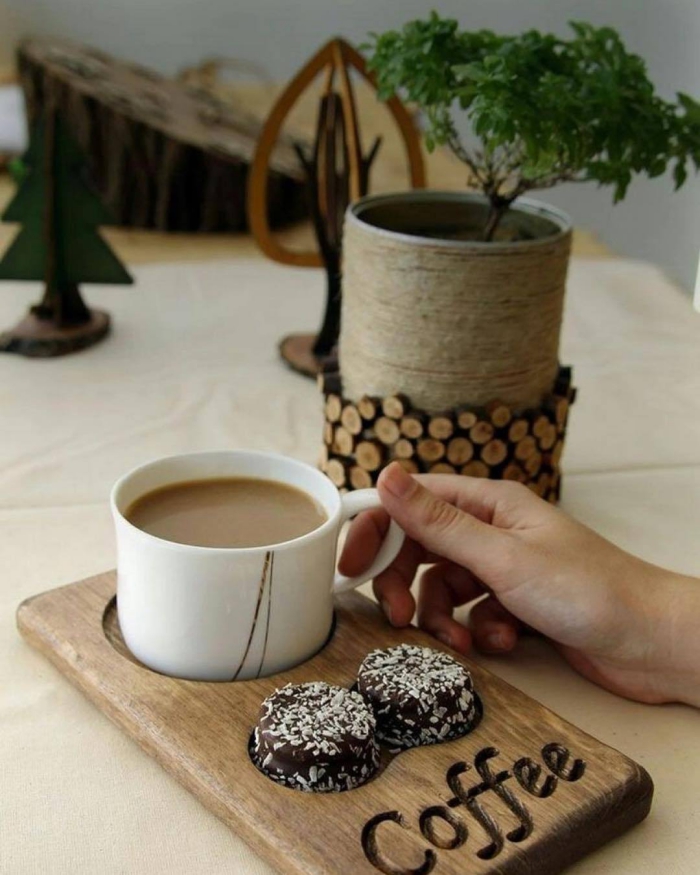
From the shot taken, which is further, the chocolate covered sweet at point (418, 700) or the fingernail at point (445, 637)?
the fingernail at point (445, 637)

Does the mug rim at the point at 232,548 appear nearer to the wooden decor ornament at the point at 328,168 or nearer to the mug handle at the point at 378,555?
the mug handle at the point at 378,555

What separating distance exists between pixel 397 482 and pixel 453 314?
23 centimetres

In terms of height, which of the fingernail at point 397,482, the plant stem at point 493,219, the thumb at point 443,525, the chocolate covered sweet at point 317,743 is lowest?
the chocolate covered sweet at point 317,743

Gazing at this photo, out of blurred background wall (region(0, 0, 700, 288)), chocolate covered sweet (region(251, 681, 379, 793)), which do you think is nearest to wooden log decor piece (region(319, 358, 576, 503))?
chocolate covered sweet (region(251, 681, 379, 793))

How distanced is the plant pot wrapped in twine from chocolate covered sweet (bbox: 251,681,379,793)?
Answer: 375 millimetres

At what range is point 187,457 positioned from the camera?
0.76 m

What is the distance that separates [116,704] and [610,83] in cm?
60

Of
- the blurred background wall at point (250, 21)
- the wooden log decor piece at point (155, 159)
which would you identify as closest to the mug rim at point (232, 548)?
the wooden log decor piece at point (155, 159)

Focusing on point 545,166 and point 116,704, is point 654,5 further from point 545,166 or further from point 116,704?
point 116,704

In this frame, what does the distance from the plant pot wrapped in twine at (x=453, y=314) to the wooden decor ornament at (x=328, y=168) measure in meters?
0.27

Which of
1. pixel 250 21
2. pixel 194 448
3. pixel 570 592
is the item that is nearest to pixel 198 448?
pixel 194 448

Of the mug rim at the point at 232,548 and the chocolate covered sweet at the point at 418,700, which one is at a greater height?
the mug rim at the point at 232,548

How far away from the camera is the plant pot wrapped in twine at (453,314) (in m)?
0.91

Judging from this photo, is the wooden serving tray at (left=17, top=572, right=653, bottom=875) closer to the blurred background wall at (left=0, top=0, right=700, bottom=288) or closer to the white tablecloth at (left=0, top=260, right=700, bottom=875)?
the white tablecloth at (left=0, top=260, right=700, bottom=875)
